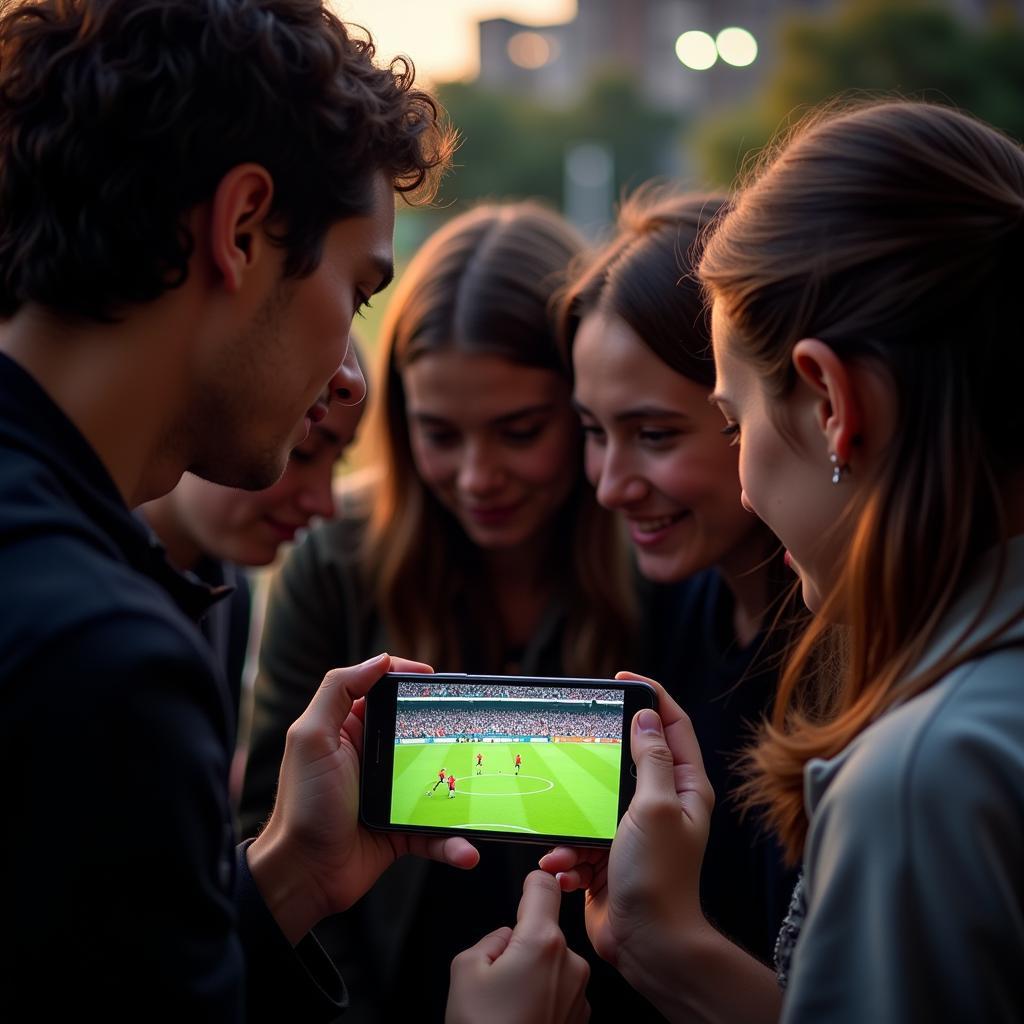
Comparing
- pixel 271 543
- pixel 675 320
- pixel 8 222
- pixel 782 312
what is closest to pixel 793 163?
pixel 782 312

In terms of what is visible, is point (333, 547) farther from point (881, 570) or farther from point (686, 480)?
point (881, 570)

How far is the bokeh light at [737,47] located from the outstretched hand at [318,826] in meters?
4.27

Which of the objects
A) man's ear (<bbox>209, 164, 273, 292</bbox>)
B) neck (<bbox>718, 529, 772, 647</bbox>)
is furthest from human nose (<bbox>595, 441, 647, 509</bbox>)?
man's ear (<bbox>209, 164, 273, 292</bbox>)

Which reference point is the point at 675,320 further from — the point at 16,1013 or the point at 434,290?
the point at 16,1013

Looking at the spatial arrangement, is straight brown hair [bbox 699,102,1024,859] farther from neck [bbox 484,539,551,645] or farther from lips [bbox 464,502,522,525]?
neck [bbox 484,539,551,645]

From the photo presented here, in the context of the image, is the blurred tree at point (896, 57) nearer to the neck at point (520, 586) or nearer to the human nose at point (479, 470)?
the neck at point (520, 586)

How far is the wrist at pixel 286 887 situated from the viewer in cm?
218

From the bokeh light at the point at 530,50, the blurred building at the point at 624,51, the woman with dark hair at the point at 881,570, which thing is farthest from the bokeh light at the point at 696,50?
the bokeh light at the point at 530,50

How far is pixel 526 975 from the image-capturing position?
202cm

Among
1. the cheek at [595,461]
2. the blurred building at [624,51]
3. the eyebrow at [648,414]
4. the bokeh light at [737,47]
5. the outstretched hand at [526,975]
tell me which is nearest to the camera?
the outstretched hand at [526,975]

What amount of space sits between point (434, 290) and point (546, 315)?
0.36 meters

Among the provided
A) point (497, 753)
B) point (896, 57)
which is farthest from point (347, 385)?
point (896, 57)

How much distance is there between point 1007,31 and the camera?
29.9m

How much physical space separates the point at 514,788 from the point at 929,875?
1051mm
